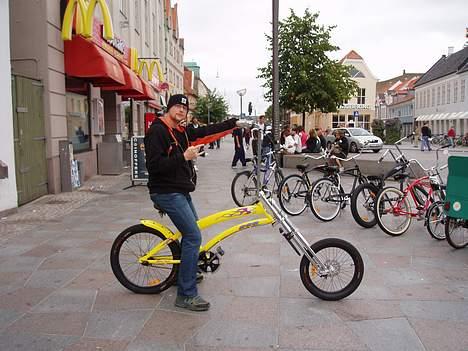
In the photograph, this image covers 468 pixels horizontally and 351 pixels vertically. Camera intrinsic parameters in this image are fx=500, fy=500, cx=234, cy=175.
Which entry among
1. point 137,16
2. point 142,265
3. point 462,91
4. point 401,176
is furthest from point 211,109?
point 142,265

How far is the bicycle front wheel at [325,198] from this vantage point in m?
7.88

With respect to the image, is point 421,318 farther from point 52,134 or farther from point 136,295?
point 52,134

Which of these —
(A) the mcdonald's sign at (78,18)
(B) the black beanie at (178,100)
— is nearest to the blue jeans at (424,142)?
(A) the mcdonald's sign at (78,18)

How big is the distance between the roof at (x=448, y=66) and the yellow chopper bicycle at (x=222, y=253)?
48.5 metres

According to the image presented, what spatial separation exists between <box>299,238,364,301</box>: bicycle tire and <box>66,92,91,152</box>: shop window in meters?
9.11

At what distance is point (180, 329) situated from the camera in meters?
3.73

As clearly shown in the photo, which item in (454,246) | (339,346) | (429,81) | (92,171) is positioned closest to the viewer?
(339,346)

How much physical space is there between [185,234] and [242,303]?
0.79 m

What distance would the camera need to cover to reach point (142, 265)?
4492 mm

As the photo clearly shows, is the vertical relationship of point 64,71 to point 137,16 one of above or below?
below

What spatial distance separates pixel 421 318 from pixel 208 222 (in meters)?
1.86

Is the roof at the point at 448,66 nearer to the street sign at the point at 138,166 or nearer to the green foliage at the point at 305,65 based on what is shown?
the green foliage at the point at 305,65

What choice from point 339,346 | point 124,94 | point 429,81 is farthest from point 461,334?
point 429,81

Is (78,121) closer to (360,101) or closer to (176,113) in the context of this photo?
(176,113)
